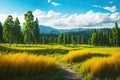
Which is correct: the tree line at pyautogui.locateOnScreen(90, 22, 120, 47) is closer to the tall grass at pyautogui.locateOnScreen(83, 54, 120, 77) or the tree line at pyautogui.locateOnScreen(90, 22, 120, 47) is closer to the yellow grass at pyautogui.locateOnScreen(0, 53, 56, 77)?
the tall grass at pyautogui.locateOnScreen(83, 54, 120, 77)

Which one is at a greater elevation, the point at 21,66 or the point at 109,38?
the point at 109,38

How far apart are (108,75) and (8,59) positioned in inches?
222

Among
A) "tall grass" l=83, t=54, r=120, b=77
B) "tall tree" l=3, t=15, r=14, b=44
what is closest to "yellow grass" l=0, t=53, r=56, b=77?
"tall grass" l=83, t=54, r=120, b=77

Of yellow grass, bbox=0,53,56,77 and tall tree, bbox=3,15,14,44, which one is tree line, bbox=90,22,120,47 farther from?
yellow grass, bbox=0,53,56,77

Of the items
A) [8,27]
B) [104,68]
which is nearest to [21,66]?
[104,68]

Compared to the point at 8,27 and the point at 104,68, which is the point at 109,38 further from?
the point at 104,68

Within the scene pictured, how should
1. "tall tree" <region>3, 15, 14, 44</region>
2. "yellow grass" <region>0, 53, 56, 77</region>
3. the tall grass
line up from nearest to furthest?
"yellow grass" <region>0, 53, 56, 77</region> → the tall grass → "tall tree" <region>3, 15, 14, 44</region>

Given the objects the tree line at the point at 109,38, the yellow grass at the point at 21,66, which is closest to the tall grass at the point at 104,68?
the yellow grass at the point at 21,66

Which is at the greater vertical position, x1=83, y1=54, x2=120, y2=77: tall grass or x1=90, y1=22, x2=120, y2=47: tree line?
x1=90, y1=22, x2=120, y2=47: tree line

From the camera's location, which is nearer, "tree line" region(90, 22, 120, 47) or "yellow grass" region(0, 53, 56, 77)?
"yellow grass" region(0, 53, 56, 77)

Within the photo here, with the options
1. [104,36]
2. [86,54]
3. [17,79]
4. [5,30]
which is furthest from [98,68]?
[104,36]

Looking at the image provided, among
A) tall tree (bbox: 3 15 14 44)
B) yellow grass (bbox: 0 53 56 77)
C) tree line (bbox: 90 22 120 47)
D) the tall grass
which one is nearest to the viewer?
yellow grass (bbox: 0 53 56 77)

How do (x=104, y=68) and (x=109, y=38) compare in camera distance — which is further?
(x=109, y=38)

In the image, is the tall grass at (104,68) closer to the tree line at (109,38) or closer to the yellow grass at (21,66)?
the yellow grass at (21,66)
